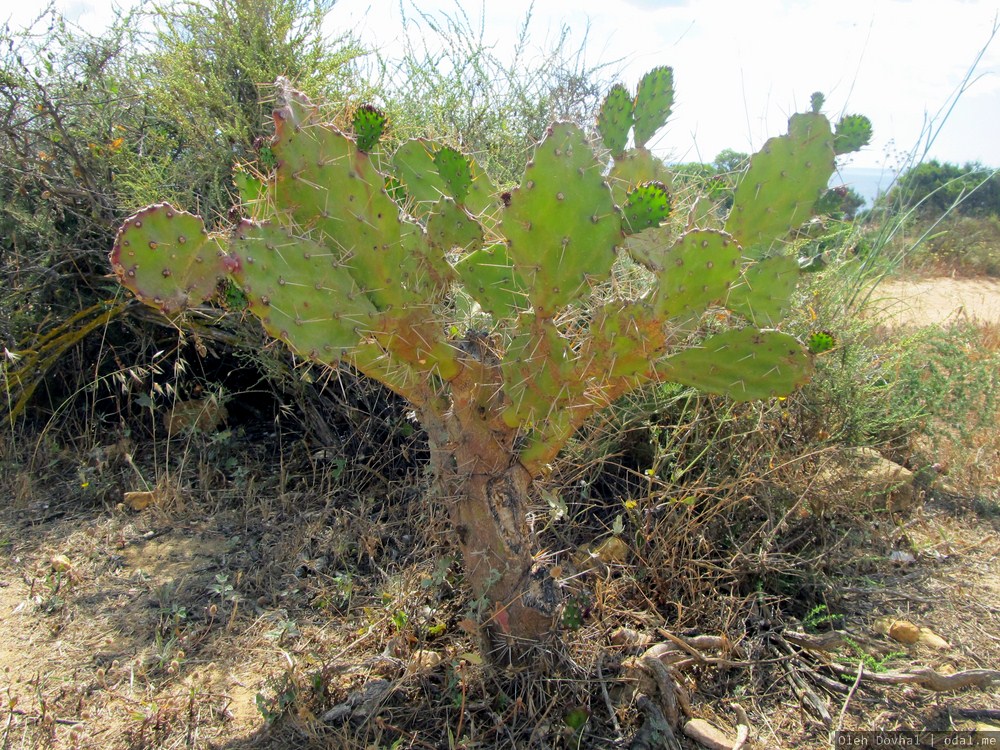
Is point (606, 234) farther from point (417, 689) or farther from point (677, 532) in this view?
point (417, 689)

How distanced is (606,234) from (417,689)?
52.1 inches

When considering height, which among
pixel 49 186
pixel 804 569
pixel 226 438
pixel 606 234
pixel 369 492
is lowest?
pixel 804 569

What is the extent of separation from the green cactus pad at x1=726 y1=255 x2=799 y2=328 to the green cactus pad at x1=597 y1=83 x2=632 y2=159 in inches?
23.8

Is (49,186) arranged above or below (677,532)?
above

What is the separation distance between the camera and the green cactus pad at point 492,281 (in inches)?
75.0

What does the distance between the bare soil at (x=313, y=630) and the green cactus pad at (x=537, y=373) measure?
584 millimetres

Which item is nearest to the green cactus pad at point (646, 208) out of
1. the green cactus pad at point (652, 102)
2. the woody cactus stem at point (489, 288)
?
the woody cactus stem at point (489, 288)

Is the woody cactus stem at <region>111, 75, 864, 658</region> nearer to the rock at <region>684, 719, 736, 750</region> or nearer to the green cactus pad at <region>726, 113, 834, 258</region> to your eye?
the green cactus pad at <region>726, 113, 834, 258</region>

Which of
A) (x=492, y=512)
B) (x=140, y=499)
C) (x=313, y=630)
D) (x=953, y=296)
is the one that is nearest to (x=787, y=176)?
(x=492, y=512)

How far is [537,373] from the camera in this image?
1.81m

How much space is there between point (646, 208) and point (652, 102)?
2.88 feet

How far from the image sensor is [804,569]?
2.40 metres

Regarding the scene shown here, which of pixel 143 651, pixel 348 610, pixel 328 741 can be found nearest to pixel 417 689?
pixel 328 741

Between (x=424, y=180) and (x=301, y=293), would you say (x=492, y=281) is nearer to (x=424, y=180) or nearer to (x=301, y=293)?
(x=424, y=180)
